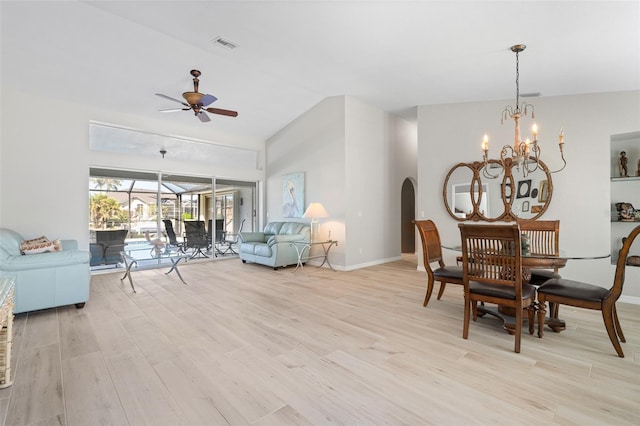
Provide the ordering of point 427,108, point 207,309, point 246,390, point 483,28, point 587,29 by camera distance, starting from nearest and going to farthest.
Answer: point 246,390
point 587,29
point 483,28
point 207,309
point 427,108

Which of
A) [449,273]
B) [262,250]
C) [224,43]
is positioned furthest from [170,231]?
[449,273]

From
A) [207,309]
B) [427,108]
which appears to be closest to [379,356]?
[207,309]

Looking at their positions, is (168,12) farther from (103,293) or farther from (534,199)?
(534,199)

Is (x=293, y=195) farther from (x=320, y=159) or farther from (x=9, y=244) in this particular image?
(x=9, y=244)

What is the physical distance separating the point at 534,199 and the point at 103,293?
6.84 meters

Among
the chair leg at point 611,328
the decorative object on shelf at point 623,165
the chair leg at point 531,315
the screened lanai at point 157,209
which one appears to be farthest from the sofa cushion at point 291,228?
the decorative object on shelf at point 623,165

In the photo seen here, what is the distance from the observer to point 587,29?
302 centimetres

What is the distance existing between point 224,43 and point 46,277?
12.2 ft

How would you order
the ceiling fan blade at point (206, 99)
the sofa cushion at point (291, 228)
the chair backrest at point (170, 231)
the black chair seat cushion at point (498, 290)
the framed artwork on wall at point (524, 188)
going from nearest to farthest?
the black chair seat cushion at point (498, 290)
the ceiling fan blade at point (206, 99)
the framed artwork on wall at point (524, 188)
the sofa cushion at point (291, 228)
the chair backrest at point (170, 231)

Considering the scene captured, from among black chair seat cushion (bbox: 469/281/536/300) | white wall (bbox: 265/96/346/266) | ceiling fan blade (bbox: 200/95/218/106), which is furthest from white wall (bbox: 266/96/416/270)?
black chair seat cushion (bbox: 469/281/536/300)

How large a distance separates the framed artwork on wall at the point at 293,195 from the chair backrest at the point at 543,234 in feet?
14.6

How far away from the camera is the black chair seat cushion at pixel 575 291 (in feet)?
7.90

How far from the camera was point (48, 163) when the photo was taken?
4.98 m

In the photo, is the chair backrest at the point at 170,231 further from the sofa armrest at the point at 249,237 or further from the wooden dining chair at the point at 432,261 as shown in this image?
the wooden dining chair at the point at 432,261
